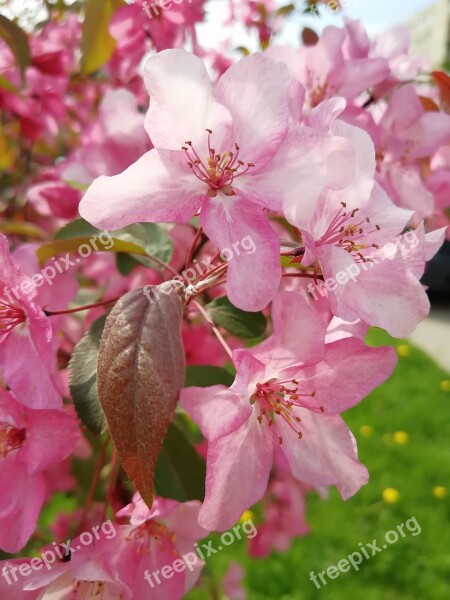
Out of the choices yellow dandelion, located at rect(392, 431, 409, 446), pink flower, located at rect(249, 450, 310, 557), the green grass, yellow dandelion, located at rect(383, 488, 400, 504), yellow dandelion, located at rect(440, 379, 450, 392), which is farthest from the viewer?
yellow dandelion, located at rect(440, 379, 450, 392)

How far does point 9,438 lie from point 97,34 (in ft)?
2.30

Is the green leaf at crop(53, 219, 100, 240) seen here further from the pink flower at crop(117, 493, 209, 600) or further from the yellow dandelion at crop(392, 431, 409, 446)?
the yellow dandelion at crop(392, 431, 409, 446)

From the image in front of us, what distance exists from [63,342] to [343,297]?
2.27 feet

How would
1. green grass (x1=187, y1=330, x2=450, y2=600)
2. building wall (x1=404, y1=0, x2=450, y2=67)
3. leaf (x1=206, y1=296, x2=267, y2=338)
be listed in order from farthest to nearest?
building wall (x1=404, y1=0, x2=450, y2=67)
green grass (x1=187, y1=330, x2=450, y2=600)
leaf (x1=206, y1=296, x2=267, y2=338)

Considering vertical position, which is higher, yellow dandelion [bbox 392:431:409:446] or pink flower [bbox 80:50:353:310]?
pink flower [bbox 80:50:353:310]

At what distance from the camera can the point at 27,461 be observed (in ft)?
2.12

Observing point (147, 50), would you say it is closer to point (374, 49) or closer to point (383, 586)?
point (374, 49)

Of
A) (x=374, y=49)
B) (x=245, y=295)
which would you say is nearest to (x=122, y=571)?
(x=245, y=295)

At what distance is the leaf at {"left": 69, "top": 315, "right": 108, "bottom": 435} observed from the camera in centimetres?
60

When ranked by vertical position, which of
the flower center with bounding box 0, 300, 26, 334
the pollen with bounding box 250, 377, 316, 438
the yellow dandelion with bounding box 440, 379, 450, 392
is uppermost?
the flower center with bounding box 0, 300, 26, 334

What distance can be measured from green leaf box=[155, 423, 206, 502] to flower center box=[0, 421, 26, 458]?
19 cm

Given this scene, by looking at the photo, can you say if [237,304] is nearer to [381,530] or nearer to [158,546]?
[158,546]

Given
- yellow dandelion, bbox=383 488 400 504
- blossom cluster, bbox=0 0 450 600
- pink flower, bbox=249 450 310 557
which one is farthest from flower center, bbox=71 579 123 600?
yellow dandelion, bbox=383 488 400 504
